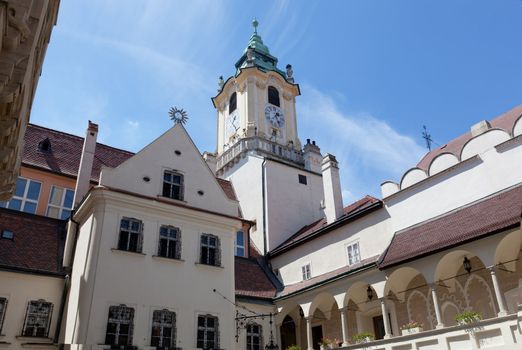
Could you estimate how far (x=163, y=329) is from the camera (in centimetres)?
1659

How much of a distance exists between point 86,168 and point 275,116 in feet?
68.0

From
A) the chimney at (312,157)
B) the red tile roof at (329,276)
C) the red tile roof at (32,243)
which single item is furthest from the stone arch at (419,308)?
the chimney at (312,157)

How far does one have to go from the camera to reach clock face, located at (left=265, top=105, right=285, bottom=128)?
3834cm

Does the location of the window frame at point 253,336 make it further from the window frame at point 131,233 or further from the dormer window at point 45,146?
the dormer window at point 45,146

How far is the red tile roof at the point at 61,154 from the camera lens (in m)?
21.8

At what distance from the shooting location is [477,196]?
1805cm

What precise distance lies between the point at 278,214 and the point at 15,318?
665 inches

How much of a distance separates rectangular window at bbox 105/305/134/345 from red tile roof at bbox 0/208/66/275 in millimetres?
3090

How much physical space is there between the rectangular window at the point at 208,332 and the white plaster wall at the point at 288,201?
10440 millimetres

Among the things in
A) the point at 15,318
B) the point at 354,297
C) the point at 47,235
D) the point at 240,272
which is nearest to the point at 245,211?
the point at 240,272

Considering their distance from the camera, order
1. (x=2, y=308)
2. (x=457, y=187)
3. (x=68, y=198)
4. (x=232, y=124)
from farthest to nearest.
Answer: (x=232, y=124), (x=68, y=198), (x=457, y=187), (x=2, y=308)

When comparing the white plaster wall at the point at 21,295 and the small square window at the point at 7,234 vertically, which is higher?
the small square window at the point at 7,234

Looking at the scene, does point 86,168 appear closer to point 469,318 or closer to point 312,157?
point 469,318

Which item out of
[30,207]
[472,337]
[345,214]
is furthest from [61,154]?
[472,337]
